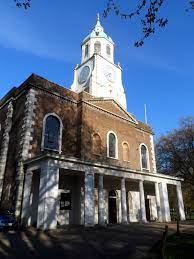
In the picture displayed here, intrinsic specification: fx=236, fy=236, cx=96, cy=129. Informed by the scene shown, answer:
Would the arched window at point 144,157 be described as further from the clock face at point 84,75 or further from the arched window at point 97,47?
the arched window at point 97,47

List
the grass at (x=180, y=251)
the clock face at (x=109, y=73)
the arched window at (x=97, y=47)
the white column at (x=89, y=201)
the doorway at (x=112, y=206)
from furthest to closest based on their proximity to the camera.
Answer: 1. the arched window at (x=97, y=47)
2. the clock face at (x=109, y=73)
3. the doorway at (x=112, y=206)
4. the white column at (x=89, y=201)
5. the grass at (x=180, y=251)

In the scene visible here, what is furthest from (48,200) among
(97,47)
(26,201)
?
(97,47)

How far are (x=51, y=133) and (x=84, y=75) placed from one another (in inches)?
1004

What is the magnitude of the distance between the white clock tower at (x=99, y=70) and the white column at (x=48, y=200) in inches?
997

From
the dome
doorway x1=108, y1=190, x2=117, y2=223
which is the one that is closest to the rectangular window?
doorway x1=108, y1=190, x2=117, y2=223

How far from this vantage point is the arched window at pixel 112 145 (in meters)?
24.1

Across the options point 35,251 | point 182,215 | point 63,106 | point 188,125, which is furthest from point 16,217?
point 188,125

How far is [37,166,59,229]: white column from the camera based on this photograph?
14375 millimetres

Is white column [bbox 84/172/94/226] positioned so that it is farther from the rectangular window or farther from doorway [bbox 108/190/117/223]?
doorway [bbox 108/190/117/223]

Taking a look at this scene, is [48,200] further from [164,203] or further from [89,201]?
[164,203]

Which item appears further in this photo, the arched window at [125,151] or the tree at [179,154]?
the tree at [179,154]

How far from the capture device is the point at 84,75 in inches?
1709

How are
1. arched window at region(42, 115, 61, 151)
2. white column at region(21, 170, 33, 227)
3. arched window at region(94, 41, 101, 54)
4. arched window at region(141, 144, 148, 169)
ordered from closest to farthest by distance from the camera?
white column at region(21, 170, 33, 227), arched window at region(42, 115, 61, 151), arched window at region(141, 144, 148, 169), arched window at region(94, 41, 101, 54)

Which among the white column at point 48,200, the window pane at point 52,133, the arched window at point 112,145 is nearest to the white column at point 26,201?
the white column at point 48,200
